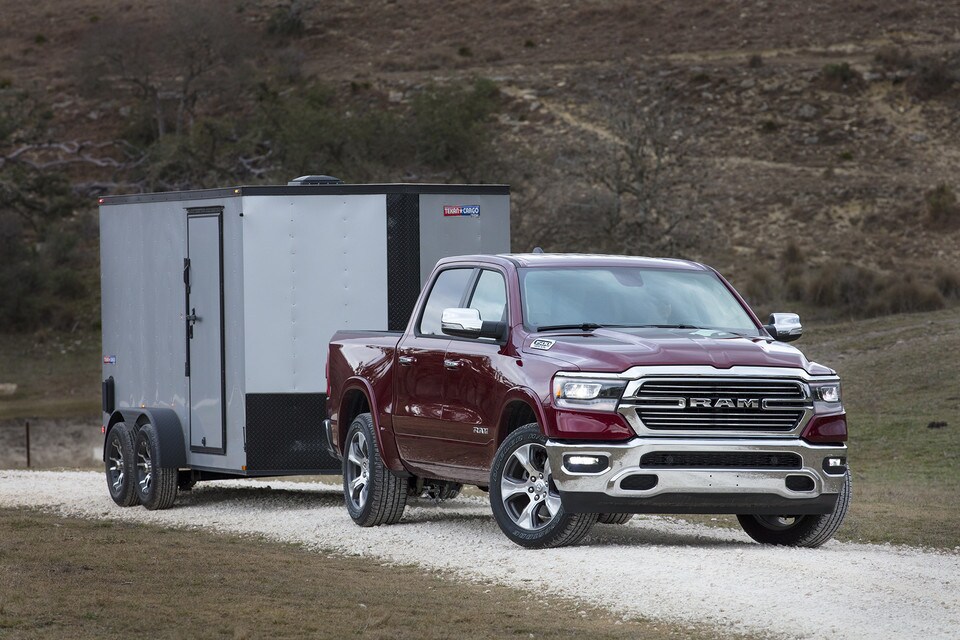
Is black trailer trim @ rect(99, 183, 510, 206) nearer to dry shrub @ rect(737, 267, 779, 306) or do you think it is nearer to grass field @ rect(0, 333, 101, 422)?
grass field @ rect(0, 333, 101, 422)

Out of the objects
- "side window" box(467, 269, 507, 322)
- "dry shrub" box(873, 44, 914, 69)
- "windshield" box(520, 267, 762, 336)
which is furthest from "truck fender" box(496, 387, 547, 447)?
"dry shrub" box(873, 44, 914, 69)

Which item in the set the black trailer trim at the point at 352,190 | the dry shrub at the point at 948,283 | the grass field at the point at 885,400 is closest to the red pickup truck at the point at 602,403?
the black trailer trim at the point at 352,190

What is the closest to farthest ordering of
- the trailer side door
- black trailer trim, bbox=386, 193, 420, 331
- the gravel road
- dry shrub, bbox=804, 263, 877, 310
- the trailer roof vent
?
the gravel road → black trailer trim, bbox=386, 193, 420, 331 → the trailer roof vent → the trailer side door → dry shrub, bbox=804, 263, 877, 310

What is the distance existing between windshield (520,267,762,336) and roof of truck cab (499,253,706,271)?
0.16 feet

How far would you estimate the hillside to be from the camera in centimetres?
4791

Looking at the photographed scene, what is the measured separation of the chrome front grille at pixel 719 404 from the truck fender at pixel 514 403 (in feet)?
1.84

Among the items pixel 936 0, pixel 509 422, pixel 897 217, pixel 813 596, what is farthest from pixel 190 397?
pixel 936 0

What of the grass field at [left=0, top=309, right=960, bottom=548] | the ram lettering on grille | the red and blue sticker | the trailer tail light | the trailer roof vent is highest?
the trailer roof vent

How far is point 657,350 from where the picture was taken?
33.9 ft

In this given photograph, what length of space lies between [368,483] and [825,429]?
3774mm

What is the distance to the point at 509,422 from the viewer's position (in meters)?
11.1

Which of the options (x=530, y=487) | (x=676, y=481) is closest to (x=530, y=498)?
(x=530, y=487)

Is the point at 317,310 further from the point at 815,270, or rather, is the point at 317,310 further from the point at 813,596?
the point at 815,270

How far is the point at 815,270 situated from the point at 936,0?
29870 millimetres
